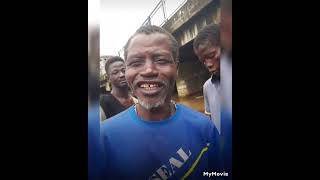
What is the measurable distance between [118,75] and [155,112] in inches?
15.5

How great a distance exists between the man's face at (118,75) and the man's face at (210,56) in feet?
1.91

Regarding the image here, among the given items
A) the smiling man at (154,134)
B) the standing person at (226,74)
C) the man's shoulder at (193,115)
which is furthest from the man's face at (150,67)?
the standing person at (226,74)

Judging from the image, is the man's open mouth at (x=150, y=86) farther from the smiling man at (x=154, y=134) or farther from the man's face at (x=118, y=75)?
the man's face at (x=118, y=75)

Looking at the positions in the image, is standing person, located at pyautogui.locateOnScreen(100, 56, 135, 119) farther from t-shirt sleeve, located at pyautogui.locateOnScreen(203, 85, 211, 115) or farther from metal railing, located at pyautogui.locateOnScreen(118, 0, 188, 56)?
t-shirt sleeve, located at pyautogui.locateOnScreen(203, 85, 211, 115)

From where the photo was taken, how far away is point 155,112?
2.73 meters

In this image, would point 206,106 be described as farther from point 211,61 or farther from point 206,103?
point 211,61

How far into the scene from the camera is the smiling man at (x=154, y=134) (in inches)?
106

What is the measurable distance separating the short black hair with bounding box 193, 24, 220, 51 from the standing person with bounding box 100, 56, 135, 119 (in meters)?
0.58

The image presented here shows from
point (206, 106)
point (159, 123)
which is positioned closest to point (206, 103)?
point (206, 106)
